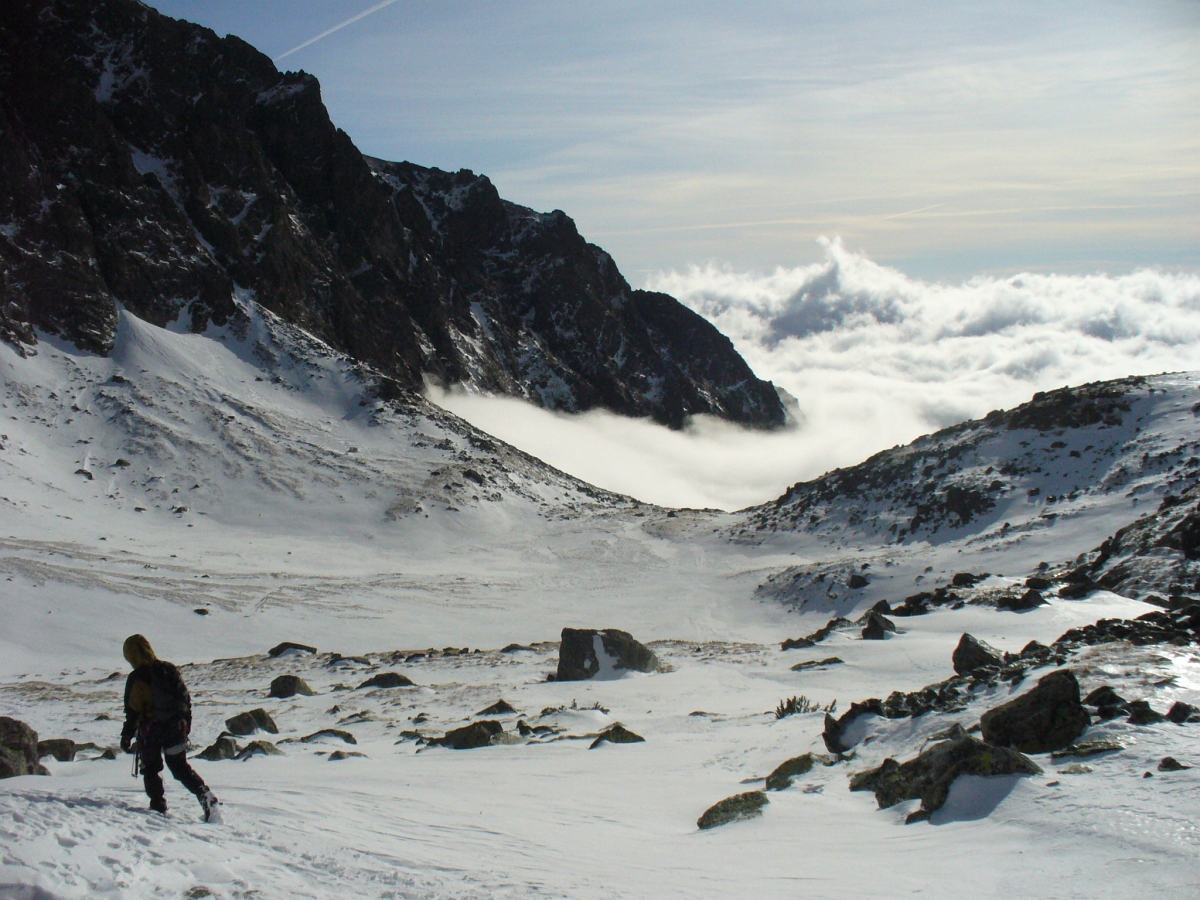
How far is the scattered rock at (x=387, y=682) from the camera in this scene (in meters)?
18.7

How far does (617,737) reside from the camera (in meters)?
12.1

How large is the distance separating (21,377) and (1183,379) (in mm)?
67722

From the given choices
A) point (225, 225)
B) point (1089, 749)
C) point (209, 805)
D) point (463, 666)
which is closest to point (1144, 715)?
point (1089, 749)

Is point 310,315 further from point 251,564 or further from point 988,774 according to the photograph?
point 988,774

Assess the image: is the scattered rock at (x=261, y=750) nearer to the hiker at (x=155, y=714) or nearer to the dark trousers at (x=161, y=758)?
the hiker at (x=155, y=714)

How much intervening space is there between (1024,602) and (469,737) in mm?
14035

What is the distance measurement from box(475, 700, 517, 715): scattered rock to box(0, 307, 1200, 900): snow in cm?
27

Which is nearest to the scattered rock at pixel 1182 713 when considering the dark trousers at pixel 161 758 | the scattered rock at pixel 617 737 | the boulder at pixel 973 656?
the boulder at pixel 973 656

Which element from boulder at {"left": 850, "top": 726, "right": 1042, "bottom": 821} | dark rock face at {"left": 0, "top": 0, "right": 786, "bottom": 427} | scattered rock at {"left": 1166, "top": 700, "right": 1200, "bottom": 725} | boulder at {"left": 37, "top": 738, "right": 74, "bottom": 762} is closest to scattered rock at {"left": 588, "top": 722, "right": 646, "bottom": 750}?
boulder at {"left": 850, "top": 726, "right": 1042, "bottom": 821}

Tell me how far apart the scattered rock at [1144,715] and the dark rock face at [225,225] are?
64405mm

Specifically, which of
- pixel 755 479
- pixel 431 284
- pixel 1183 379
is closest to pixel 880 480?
pixel 1183 379

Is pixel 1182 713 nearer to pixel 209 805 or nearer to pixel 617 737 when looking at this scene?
pixel 617 737

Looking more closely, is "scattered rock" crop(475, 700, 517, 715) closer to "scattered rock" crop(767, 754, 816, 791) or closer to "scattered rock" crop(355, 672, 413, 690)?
"scattered rock" crop(355, 672, 413, 690)

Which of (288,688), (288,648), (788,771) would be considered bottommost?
(288,648)
